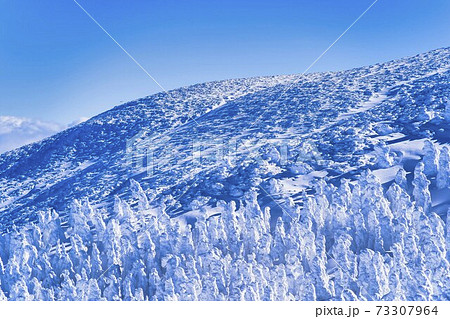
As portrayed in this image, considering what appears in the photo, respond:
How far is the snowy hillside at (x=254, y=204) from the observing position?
113 ft

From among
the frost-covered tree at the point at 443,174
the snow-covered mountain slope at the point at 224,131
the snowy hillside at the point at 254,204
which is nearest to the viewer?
the snowy hillside at the point at 254,204

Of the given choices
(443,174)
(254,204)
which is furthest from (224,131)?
(443,174)

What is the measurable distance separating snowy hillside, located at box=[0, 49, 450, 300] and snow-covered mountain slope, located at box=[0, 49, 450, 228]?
0.41m

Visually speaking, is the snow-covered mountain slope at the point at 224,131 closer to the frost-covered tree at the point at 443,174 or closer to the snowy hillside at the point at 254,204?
the snowy hillside at the point at 254,204

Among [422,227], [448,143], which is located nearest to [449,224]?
[422,227]

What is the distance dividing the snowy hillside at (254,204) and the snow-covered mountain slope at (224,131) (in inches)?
16.3

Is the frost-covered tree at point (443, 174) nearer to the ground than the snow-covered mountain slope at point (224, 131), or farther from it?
nearer to the ground

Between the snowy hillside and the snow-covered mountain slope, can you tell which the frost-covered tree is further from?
the snow-covered mountain slope

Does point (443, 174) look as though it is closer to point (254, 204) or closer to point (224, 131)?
point (254, 204)

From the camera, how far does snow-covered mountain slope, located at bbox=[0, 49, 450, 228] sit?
6134cm

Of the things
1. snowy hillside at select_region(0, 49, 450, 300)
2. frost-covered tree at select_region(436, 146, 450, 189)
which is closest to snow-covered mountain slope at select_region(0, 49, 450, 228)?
snowy hillside at select_region(0, 49, 450, 300)

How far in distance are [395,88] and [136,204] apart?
58.4 meters

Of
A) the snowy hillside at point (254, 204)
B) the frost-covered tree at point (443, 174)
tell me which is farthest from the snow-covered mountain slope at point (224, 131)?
the frost-covered tree at point (443, 174)

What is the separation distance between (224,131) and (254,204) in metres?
39.9
